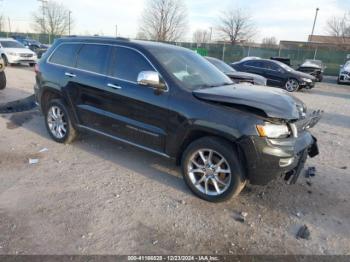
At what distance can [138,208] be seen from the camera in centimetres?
364

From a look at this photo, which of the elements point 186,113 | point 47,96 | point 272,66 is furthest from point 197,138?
point 272,66

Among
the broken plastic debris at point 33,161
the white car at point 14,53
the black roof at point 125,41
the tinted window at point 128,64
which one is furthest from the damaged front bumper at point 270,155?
the white car at point 14,53

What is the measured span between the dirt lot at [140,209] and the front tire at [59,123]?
9.6 inches

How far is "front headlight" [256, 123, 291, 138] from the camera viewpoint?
3361 mm

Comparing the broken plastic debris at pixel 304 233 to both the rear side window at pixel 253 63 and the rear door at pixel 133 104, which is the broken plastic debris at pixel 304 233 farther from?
the rear side window at pixel 253 63

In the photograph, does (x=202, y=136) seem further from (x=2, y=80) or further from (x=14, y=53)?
(x=14, y=53)

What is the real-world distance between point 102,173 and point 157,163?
0.88 metres

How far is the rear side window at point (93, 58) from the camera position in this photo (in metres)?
4.73

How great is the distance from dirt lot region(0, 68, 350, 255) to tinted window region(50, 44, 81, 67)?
58.8 inches

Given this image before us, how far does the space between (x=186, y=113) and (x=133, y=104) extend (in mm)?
869

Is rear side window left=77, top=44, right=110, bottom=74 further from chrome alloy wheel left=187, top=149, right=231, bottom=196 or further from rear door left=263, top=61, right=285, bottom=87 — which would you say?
rear door left=263, top=61, right=285, bottom=87

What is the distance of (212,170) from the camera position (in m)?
3.76

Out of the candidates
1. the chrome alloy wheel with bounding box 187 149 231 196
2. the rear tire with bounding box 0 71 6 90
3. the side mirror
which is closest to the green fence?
the rear tire with bounding box 0 71 6 90

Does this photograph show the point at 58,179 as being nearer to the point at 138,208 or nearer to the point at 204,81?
Result: the point at 138,208
